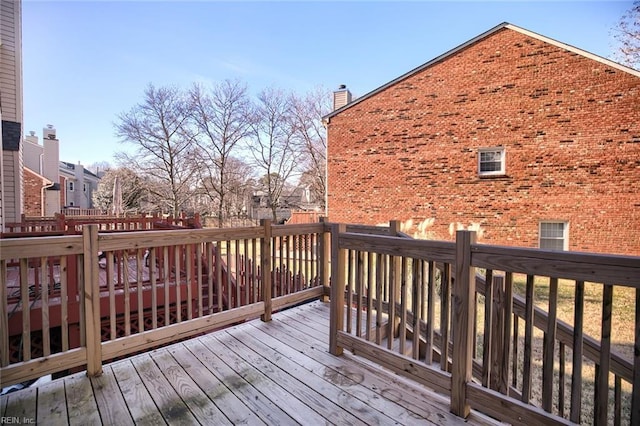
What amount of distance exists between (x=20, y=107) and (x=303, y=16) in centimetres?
879

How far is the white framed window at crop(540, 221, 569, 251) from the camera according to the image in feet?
30.2

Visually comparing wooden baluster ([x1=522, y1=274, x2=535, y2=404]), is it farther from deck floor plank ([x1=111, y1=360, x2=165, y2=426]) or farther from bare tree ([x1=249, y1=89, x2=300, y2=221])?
bare tree ([x1=249, y1=89, x2=300, y2=221])

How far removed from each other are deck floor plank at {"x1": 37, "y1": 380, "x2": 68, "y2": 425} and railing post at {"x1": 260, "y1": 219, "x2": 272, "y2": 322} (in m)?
1.85

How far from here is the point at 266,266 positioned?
3.54m

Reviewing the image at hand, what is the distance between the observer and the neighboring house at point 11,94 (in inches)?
292

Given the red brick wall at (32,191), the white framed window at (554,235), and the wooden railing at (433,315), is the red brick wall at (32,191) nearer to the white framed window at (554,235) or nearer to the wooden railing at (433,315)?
the wooden railing at (433,315)

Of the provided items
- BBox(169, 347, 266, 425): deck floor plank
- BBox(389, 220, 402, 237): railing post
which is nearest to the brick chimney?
BBox(389, 220, 402, 237): railing post

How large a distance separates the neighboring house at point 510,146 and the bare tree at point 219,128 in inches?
497

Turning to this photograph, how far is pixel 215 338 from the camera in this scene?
10.4ft

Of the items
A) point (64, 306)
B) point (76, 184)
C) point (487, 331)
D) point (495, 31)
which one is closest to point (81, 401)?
point (64, 306)

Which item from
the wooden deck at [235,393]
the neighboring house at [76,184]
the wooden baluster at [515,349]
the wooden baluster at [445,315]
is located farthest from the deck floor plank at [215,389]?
the neighboring house at [76,184]

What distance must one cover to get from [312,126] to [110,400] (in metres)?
22.6

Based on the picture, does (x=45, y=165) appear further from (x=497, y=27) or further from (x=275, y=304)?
(x=497, y=27)

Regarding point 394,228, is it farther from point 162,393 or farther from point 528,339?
point 162,393
